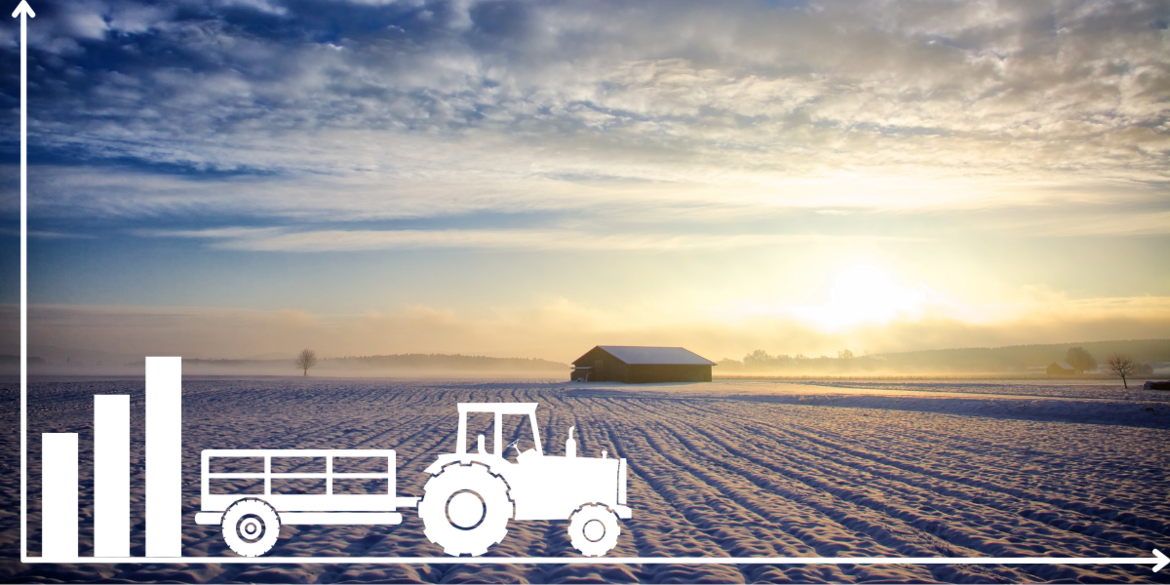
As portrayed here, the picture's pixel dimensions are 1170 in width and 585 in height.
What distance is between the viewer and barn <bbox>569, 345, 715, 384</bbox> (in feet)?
215

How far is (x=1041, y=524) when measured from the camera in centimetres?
866

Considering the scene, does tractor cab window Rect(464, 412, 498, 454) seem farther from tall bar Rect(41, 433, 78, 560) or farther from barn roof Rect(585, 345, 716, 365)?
barn roof Rect(585, 345, 716, 365)

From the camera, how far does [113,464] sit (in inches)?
237

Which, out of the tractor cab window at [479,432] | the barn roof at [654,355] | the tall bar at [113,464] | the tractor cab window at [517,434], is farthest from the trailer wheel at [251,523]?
the barn roof at [654,355]

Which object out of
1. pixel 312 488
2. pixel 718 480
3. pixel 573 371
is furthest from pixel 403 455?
pixel 573 371

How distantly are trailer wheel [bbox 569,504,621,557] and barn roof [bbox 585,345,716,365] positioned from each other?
191 ft

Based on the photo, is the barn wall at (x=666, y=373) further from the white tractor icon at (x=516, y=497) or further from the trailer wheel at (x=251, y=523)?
the trailer wheel at (x=251, y=523)

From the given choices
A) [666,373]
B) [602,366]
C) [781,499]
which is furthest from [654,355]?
[781,499]

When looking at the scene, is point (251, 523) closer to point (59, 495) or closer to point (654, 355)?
point (59, 495)

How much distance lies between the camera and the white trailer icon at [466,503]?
21.5 feet

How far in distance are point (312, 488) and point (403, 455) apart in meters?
3.63

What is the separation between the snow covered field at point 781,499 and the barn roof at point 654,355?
43.8m

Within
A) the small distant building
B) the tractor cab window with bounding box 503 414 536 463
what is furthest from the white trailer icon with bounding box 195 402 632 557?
the small distant building

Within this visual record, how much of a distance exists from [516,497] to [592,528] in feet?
3.37
